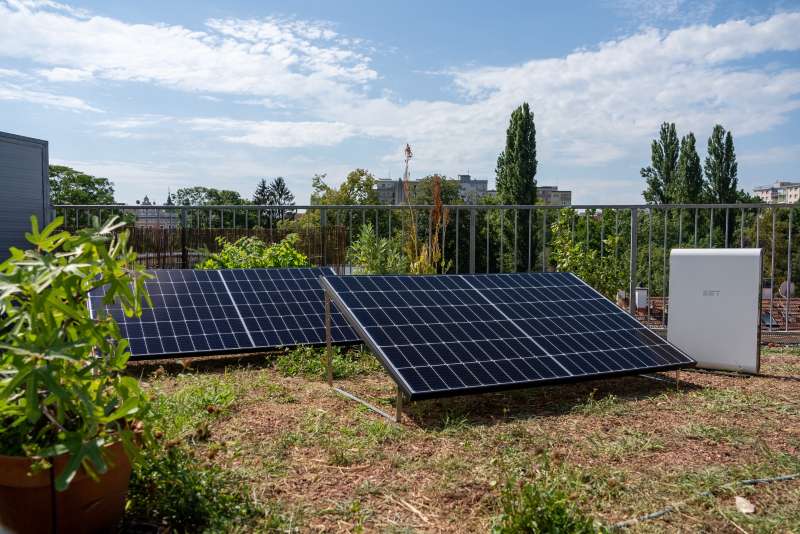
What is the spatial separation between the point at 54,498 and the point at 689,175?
2195 inches

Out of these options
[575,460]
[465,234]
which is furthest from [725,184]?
[575,460]

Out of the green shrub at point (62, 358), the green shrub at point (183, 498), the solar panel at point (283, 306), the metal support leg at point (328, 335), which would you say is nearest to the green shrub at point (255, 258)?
the solar panel at point (283, 306)

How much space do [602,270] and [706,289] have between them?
3.33 meters

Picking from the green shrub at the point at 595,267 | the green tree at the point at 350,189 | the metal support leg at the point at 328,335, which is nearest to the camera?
the metal support leg at the point at 328,335

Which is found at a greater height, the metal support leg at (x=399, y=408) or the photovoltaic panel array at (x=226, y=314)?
the photovoltaic panel array at (x=226, y=314)

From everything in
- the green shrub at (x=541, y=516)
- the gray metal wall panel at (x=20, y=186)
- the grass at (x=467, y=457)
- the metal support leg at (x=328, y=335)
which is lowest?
the grass at (x=467, y=457)

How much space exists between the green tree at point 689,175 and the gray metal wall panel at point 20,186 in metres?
49.4

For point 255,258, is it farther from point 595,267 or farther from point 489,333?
point 595,267

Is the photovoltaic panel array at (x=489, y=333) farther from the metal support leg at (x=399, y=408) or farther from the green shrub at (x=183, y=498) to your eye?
the green shrub at (x=183, y=498)

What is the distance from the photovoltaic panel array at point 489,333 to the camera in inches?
198

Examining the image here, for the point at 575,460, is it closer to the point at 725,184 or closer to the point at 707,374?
the point at 707,374

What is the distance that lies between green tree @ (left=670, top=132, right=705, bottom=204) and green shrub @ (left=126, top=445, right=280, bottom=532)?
178 ft

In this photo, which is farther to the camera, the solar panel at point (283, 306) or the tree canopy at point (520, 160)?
the tree canopy at point (520, 160)

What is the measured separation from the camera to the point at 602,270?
33.9ft
